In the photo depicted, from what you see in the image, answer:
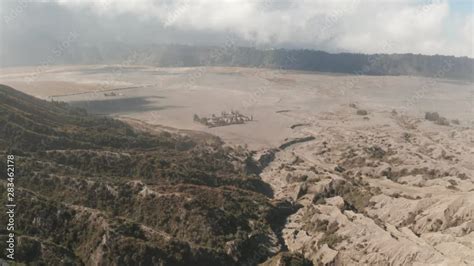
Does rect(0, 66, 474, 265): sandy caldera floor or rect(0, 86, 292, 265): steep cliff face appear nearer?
rect(0, 86, 292, 265): steep cliff face

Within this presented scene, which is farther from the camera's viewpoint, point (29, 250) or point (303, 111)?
point (303, 111)

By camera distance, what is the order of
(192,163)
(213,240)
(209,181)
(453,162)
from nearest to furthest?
(213,240) < (209,181) < (192,163) < (453,162)

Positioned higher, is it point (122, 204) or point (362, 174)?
point (122, 204)

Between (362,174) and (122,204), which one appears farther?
(362,174)

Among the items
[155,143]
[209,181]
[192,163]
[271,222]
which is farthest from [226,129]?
[271,222]

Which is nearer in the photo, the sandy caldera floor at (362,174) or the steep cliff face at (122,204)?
the steep cliff face at (122,204)

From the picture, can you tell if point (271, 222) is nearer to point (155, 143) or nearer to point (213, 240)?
point (213, 240)

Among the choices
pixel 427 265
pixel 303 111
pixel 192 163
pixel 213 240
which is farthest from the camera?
pixel 303 111

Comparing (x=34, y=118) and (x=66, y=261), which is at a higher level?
(x=34, y=118)
